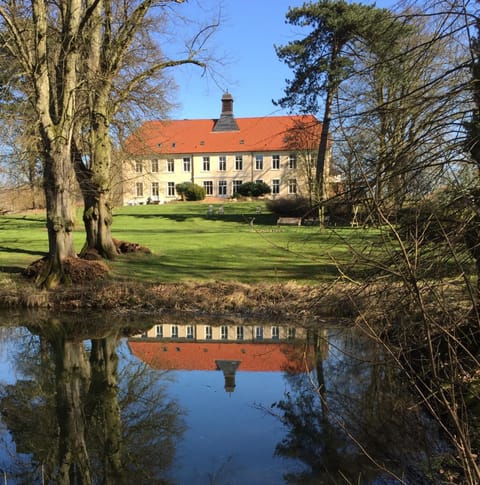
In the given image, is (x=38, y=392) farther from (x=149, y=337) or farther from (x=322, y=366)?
(x=322, y=366)

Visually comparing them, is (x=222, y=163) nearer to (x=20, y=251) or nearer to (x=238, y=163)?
(x=238, y=163)

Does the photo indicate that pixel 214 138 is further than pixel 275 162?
Yes

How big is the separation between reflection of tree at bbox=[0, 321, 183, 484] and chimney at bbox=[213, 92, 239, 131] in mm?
57537

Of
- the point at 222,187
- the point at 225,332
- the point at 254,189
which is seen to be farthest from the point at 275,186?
the point at 225,332

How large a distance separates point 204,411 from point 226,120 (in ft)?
199

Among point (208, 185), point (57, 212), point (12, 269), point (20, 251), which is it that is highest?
point (208, 185)

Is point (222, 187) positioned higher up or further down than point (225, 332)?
higher up

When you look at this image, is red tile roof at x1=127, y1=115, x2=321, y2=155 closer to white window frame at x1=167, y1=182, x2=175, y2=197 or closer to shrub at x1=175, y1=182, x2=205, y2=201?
white window frame at x1=167, y1=182, x2=175, y2=197

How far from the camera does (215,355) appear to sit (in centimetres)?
848

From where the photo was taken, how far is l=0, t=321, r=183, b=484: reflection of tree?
4.86 m

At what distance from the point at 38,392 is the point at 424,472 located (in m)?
4.74

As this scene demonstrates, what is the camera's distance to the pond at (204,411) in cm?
482

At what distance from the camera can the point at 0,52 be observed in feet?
42.2

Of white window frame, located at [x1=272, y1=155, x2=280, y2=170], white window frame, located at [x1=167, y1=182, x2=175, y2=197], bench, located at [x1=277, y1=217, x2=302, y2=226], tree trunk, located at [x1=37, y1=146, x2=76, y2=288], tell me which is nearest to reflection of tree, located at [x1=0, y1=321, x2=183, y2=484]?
tree trunk, located at [x1=37, y1=146, x2=76, y2=288]
